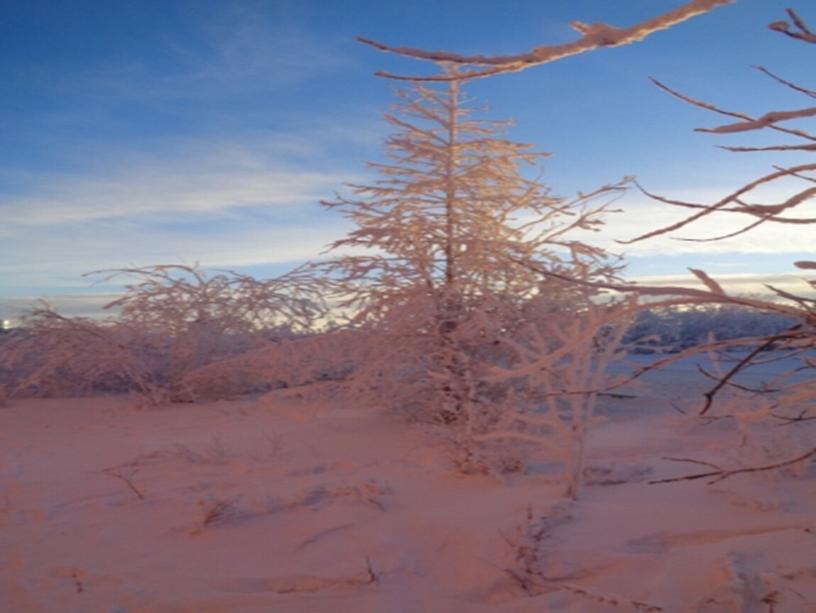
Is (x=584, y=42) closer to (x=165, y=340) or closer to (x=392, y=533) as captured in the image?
(x=392, y=533)

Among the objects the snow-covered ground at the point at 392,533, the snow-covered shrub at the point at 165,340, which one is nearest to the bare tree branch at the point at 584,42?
the snow-covered ground at the point at 392,533

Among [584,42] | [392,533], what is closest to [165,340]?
[392,533]

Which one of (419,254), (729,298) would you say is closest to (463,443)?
(419,254)

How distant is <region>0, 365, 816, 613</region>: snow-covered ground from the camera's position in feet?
10.7

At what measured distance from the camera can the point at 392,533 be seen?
4277mm

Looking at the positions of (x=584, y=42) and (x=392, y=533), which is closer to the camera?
(x=584, y=42)

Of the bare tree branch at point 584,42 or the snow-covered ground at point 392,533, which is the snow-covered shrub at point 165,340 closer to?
the snow-covered ground at point 392,533

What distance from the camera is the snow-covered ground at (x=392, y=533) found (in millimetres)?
3275

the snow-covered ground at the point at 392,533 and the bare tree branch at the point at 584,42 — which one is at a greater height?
the bare tree branch at the point at 584,42

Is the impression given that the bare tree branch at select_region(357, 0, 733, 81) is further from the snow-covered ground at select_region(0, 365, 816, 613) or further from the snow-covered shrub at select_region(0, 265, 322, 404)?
the snow-covered shrub at select_region(0, 265, 322, 404)

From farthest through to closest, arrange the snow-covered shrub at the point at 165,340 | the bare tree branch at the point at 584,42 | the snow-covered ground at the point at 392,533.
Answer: the snow-covered shrub at the point at 165,340, the snow-covered ground at the point at 392,533, the bare tree branch at the point at 584,42

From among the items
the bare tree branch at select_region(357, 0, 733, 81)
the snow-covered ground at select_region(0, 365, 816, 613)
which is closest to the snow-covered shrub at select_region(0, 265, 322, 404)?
the snow-covered ground at select_region(0, 365, 816, 613)

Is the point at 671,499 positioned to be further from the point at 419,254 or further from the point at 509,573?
the point at 419,254

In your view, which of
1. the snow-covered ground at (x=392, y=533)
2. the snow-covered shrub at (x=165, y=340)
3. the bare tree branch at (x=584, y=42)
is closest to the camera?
the bare tree branch at (x=584, y=42)
